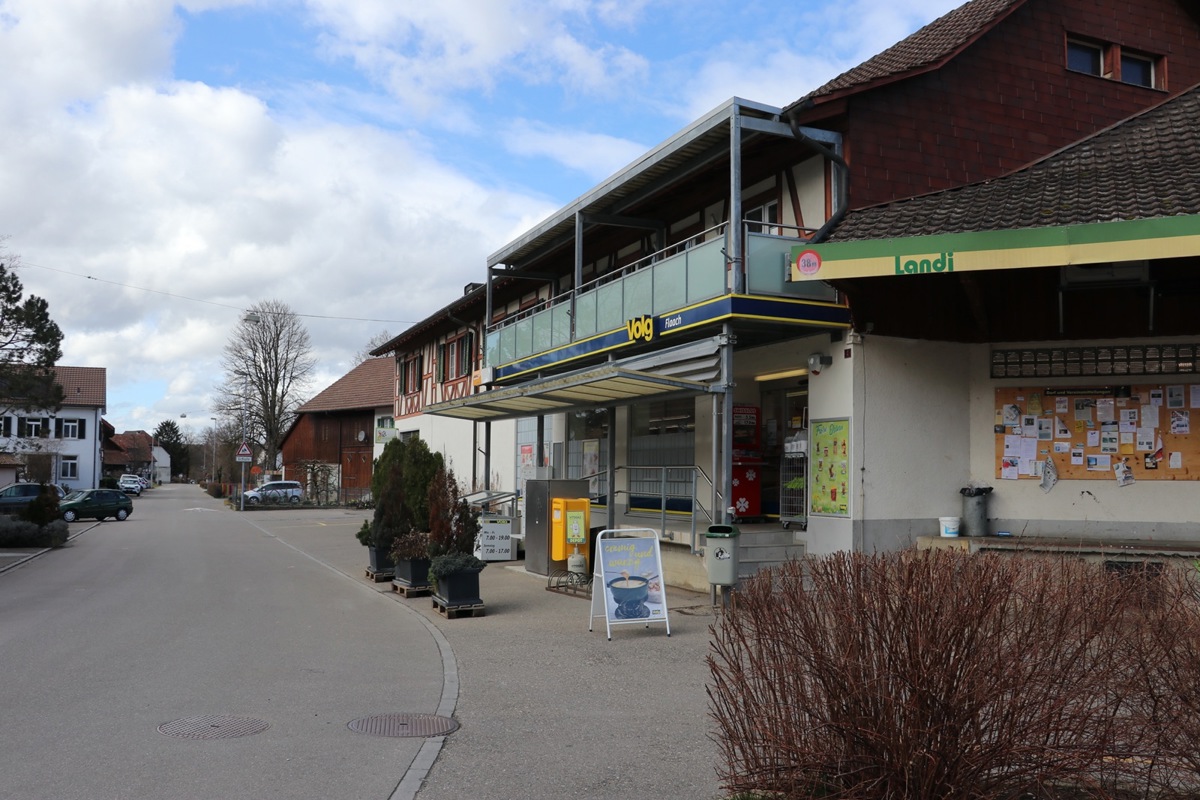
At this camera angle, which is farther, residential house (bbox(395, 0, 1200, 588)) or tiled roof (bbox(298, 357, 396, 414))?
tiled roof (bbox(298, 357, 396, 414))

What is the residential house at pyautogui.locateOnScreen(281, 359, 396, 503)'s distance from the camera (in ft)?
177

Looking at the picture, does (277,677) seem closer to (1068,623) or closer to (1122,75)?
(1068,623)

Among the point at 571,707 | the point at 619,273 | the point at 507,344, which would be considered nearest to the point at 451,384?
the point at 507,344

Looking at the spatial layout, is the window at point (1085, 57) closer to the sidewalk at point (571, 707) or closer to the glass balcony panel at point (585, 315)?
the glass balcony panel at point (585, 315)

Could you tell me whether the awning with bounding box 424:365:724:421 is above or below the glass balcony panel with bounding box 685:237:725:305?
below

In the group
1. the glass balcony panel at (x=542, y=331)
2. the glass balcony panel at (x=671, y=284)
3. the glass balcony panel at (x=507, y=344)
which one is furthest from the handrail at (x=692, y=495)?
the glass balcony panel at (x=507, y=344)

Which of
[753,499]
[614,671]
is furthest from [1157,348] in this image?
[614,671]

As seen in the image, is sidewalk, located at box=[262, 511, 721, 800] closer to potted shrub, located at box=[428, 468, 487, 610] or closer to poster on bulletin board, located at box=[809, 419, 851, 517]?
potted shrub, located at box=[428, 468, 487, 610]

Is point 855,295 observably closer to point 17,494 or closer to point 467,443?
point 467,443

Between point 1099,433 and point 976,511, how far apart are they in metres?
1.84

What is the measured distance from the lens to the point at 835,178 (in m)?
14.3

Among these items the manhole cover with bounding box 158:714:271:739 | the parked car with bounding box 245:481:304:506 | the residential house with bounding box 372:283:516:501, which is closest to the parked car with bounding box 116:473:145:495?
the parked car with bounding box 245:481:304:506

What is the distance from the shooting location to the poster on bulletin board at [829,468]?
1356cm

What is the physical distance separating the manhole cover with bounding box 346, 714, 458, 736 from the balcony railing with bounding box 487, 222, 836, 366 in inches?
321
